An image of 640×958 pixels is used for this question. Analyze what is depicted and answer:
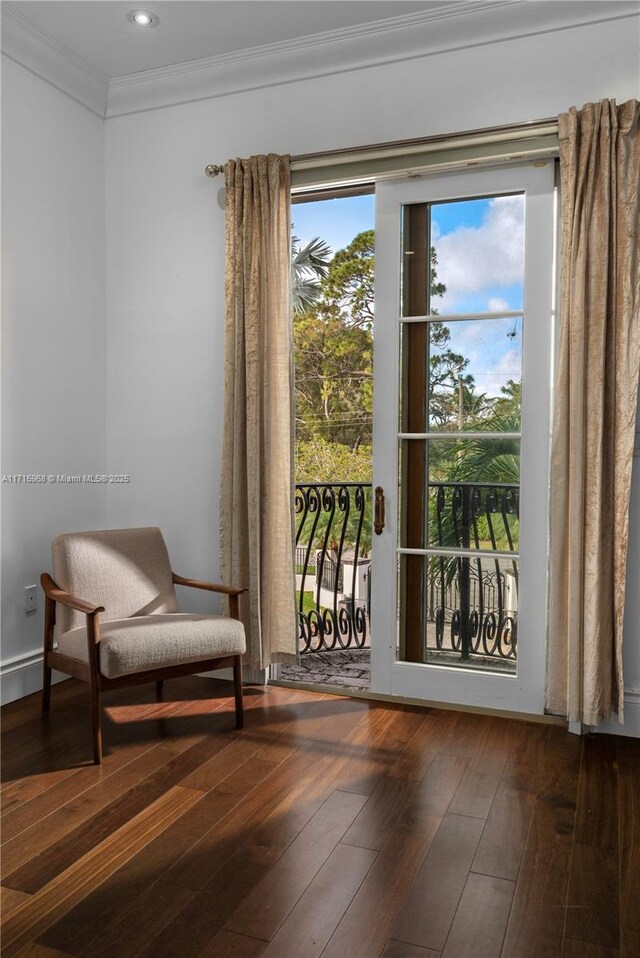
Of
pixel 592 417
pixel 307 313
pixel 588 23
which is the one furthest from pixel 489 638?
pixel 307 313

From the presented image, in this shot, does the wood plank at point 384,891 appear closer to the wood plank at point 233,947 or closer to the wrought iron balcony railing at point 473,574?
the wood plank at point 233,947

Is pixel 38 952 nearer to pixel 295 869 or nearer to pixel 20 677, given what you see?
pixel 295 869

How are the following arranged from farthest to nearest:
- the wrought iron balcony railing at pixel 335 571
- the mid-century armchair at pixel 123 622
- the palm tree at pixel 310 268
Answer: the palm tree at pixel 310 268 < the wrought iron balcony railing at pixel 335 571 < the mid-century armchair at pixel 123 622

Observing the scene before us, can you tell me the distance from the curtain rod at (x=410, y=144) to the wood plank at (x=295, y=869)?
2719 millimetres

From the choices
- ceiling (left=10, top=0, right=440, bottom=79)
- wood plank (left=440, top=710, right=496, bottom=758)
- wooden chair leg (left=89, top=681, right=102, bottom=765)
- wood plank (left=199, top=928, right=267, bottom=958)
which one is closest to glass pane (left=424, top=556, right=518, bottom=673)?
wood plank (left=440, top=710, right=496, bottom=758)

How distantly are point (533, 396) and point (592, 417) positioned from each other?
31cm

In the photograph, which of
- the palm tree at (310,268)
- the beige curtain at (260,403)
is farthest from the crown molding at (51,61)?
the palm tree at (310,268)

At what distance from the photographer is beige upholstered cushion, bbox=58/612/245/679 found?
9.46 feet

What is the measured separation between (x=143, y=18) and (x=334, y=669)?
139 inches

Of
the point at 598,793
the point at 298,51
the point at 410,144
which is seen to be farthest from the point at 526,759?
the point at 298,51

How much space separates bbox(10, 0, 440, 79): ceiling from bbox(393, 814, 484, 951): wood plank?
3256 mm

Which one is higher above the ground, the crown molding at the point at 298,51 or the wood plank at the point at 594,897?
the crown molding at the point at 298,51

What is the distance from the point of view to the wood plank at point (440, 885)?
1.81m

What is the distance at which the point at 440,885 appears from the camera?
6.59ft
